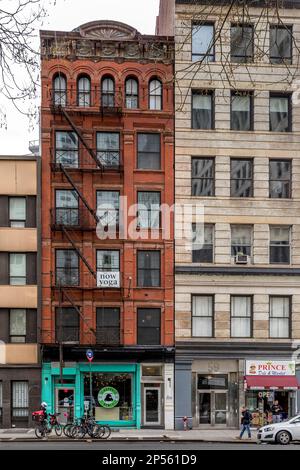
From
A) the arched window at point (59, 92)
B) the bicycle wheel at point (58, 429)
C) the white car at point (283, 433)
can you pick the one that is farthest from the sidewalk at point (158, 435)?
the arched window at point (59, 92)

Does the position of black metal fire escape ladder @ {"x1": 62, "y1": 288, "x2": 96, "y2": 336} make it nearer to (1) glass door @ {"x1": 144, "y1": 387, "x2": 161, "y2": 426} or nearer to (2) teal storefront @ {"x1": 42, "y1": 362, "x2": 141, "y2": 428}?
(2) teal storefront @ {"x1": 42, "y1": 362, "x2": 141, "y2": 428}

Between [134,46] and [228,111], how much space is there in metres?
5.98

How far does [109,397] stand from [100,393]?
0.49m

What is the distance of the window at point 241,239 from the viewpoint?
114 ft

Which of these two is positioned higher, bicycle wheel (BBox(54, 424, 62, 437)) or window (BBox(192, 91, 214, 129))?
window (BBox(192, 91, 214, 129))

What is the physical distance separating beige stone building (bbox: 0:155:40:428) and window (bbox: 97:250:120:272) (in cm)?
320

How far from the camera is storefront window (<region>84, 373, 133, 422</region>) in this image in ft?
110

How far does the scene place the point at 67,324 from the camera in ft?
111

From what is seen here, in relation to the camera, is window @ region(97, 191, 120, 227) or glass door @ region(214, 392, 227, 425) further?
window @ region(97, 191, 120, 227)

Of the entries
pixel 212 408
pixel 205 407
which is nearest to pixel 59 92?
pixel 205 407

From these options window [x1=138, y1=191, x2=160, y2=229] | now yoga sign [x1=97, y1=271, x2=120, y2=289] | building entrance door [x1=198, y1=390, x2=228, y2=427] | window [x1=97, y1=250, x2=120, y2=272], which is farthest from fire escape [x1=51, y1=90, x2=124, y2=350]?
building entrance door [x1=198, y1=390, x2=228, y2=427]

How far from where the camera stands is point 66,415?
108 feet
